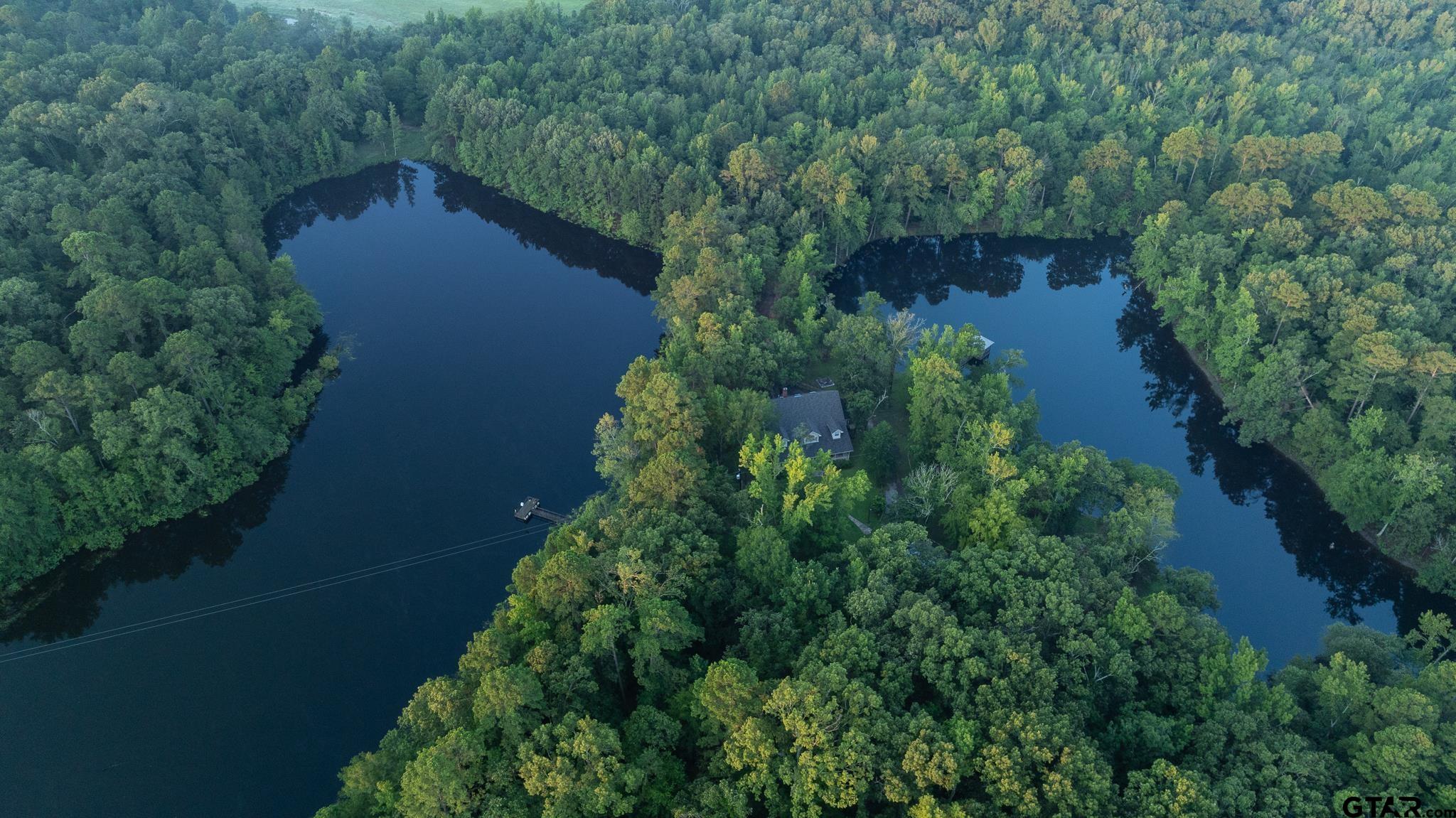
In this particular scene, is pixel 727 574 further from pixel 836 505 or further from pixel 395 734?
pixel 395 734

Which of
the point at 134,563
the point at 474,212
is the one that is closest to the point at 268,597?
the point at 134,563

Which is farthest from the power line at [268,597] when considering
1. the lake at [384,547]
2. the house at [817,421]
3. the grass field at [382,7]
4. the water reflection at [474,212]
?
the grass field at [382,7]

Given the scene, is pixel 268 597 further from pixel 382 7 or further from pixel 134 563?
pixel 382 7

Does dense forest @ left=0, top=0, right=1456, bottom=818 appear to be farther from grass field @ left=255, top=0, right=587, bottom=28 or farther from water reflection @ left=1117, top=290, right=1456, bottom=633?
grass field @ left=255, top=0, right=587, bottom=28

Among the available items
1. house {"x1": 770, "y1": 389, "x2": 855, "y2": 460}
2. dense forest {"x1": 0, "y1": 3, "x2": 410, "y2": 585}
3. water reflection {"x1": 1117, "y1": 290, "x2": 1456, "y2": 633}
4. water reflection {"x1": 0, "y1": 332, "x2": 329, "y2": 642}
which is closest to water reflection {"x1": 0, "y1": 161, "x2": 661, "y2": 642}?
water reflection {"x1": 0, "y1": 332, "x2": 329, "y2": 642}

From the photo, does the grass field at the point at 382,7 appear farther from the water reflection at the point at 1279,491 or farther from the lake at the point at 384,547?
the water reflection at the point at 1279,491

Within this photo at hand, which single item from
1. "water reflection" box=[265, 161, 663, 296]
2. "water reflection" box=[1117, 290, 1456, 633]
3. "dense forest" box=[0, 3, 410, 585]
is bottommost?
"dense forest" box=[0, 3, 410, 585]
